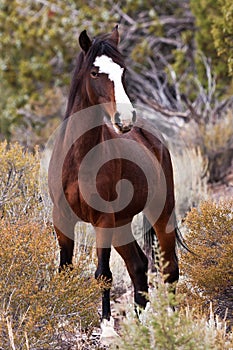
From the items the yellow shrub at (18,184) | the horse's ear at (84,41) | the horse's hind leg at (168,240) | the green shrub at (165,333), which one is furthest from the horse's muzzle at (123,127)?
the yellow shrub at (18,184)

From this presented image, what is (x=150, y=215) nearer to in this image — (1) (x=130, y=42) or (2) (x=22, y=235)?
(2) (x=22, y=235)

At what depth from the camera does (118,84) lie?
14.2ft

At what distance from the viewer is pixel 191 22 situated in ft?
46.5

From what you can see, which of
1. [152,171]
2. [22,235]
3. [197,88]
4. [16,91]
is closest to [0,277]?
[22,235]

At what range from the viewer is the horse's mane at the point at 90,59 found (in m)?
4.44

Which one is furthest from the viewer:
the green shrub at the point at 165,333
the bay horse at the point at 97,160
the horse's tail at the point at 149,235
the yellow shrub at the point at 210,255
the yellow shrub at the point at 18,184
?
the yellow shrub at the point at 18,184

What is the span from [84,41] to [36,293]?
5.24ft

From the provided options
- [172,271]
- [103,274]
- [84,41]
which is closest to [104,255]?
[103,274]

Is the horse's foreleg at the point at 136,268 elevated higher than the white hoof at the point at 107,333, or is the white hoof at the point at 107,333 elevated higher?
the horse's foreleg at the point at 136,268

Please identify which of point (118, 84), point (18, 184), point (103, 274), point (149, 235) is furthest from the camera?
point (18, 184)

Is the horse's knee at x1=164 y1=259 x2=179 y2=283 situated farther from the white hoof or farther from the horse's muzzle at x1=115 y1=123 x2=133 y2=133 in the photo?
the horse's muzzle at x1=115 y1=123 x2=133 y2=133

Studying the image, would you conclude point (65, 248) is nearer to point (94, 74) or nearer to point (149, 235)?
point (94, 74)

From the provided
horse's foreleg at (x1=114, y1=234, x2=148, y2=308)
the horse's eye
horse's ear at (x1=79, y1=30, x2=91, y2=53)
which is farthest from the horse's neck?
horse's foreleg at (x1=114, y1=234, x2=148, y2=308)

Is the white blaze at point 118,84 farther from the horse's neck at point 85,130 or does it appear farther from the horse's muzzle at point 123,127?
the horse's neck at point 85,130
